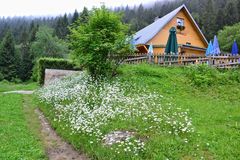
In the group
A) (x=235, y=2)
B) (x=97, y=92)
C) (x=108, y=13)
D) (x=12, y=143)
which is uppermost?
(x=235, y=2)

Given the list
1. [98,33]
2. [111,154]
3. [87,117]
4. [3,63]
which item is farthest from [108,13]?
[3,63]

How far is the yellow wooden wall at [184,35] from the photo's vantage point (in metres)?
33.5

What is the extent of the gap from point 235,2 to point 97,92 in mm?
61838

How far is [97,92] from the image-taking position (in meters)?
14.1

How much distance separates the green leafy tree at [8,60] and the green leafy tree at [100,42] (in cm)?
5348

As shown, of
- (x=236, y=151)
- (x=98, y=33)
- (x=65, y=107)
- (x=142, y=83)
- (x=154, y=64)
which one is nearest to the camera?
(x=236, y=151)

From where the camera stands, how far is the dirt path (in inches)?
350

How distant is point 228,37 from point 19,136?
4685 cm

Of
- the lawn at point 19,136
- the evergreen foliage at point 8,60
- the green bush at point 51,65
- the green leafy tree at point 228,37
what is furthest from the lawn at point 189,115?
the evergreen foliage at point 8,60

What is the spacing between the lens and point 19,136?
1038cm

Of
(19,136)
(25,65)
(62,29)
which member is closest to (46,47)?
(25,65)

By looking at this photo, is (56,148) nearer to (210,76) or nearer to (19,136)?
(19,136)

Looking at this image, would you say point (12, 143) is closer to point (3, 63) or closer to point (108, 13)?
point (108, 13)

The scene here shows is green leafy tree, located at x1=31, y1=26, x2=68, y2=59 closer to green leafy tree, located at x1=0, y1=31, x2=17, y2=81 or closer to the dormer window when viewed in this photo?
green leafy tree, located at x1=0, y1=31, x2=17, y2=81
